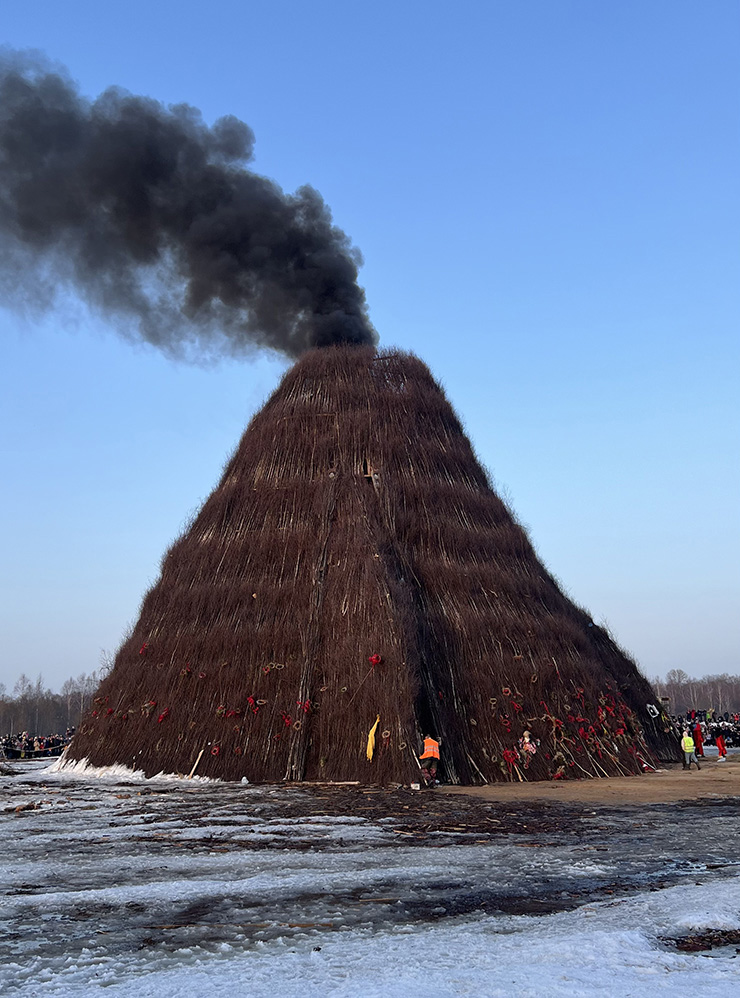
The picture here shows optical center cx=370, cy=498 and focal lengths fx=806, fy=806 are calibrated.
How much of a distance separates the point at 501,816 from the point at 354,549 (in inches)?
401

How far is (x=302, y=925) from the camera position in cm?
554

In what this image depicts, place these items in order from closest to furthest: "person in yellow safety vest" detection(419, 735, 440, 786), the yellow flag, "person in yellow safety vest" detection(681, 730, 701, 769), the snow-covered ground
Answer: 1. the snow-covered ground
2. "person in yellow safety vest" detection(419, 735, 440, 786)
3. the yellow flag
4. "person in yellow safety vest" detection(681, 730, 701, 769)

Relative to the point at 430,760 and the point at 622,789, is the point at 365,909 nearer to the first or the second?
the point at 430,760

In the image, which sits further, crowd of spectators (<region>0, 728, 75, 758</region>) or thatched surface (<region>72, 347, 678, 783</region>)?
crowd of spectators (<region>0, 728, 75, 758</region>)

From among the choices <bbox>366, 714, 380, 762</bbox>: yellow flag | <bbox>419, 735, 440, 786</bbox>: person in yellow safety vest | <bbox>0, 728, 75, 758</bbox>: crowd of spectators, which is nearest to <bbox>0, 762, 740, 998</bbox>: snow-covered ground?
<bbox>419, 735, 440, 786</bbox>: person in yellow safety vest

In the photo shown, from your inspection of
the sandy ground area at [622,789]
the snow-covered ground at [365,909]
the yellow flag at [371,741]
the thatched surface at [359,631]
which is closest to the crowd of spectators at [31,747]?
the thatched surface at [359,631]

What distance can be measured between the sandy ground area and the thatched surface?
1074mm

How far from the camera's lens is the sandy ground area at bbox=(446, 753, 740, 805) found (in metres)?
14.2

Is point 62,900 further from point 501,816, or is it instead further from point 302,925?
point 501,816

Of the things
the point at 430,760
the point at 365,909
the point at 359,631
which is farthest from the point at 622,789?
the point at 365,909

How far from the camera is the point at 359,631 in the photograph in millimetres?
19281

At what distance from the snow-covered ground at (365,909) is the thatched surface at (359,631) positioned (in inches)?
299

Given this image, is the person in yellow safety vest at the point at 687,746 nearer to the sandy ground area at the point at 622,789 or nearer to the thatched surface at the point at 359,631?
the thatched surface at the point at 359,631

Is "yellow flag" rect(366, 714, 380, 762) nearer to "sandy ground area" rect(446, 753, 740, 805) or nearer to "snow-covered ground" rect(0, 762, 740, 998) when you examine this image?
"sandy ground area" rect(446, 753, 740, 805)
